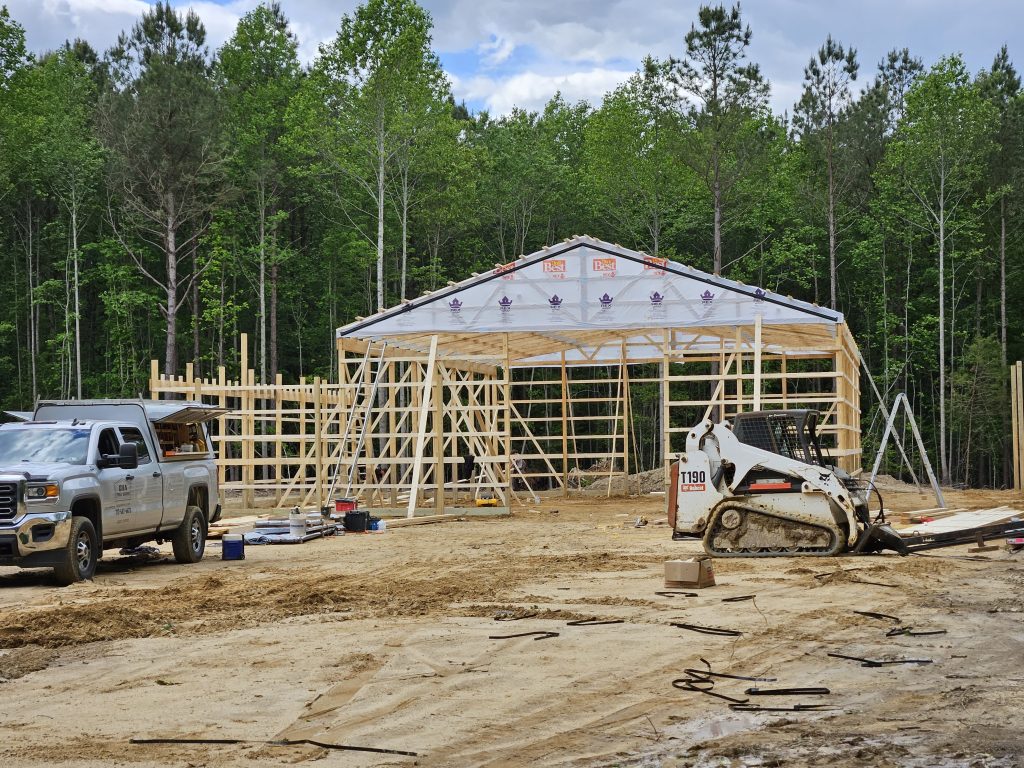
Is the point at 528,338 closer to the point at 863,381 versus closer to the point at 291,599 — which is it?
the point at 291,599

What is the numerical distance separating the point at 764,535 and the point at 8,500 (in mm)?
8452

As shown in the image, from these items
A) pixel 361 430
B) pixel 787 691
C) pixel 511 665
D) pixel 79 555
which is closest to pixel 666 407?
pixel 361 430

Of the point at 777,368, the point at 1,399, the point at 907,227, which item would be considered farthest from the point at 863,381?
the point at 1,399

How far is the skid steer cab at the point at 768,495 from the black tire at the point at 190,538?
6383 millimetres

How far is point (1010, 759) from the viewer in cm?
571

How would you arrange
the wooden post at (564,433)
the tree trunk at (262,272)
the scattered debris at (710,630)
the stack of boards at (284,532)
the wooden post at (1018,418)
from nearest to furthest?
the scattered debris at (710,630) → the stack of boards at (284,532) → the wooden post at (564,433) → the wooden post at (1018,418) → the tree trunk at (262,272)

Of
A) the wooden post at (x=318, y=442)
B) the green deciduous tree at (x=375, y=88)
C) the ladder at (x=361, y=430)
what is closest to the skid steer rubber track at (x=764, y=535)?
the ladder at (x=361, y=430)

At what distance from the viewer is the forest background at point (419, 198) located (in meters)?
42.6

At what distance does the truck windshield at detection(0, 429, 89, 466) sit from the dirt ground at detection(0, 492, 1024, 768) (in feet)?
4.52

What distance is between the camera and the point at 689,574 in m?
12.1

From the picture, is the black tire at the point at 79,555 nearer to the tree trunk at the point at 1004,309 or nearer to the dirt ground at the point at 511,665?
the dirt ground at the point at 511,665

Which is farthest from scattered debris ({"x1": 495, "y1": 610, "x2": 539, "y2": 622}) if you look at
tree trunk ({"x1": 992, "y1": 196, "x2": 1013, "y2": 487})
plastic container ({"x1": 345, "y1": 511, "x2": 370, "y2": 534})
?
tree trunk ({"x1": 992, "y1": 196, "x2": 1013, "y2": 487})

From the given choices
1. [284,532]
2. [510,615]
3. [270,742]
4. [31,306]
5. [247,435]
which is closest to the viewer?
[270,742]

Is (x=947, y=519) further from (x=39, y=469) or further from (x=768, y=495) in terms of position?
(x=39, y=469)
